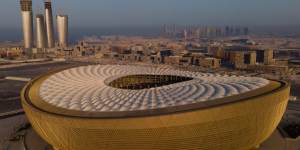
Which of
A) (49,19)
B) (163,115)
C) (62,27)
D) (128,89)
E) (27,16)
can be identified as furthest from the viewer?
(62,27)

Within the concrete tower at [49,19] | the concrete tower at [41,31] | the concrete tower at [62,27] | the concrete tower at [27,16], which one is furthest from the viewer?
the concrete tower at [62,27]

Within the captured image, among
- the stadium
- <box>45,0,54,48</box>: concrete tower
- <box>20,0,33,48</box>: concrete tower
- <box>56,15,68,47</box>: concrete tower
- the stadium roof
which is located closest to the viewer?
the stadium

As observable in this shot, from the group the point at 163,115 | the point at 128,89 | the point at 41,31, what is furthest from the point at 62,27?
the point at 163,115

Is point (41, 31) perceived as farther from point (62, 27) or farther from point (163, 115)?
point (163, 115)

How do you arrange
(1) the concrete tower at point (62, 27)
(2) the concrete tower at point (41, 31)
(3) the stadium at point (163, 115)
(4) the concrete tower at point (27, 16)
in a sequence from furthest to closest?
(1) the concrete tower at point (62, 27) < (2) the concrete tower at point (41, 31) < (4) the concrete tower at point (27, 16) < (3) the stadium at point (163, 115)

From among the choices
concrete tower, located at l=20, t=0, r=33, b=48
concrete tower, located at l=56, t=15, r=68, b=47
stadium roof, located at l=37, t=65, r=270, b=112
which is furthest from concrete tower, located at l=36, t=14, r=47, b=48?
stadium roof, located at l=37, t=65, r=270, b=112

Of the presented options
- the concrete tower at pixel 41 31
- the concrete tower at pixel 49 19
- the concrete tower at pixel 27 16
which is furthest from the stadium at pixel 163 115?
the concrete tower at pixel 49 19

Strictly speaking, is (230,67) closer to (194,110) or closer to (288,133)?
(288,133)

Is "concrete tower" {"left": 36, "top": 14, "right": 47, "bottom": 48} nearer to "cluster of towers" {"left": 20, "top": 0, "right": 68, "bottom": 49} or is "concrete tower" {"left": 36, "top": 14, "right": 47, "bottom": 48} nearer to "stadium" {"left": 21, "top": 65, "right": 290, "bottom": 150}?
"cluster of towers" {"left": 20, "top": 0, "right": 68, "bottom": 49}

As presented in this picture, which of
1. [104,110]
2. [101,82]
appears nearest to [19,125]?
[101,82]

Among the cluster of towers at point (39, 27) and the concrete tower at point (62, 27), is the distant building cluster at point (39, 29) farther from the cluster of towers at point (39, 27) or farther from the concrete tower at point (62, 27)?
the concrete tower at point (62, 27)
